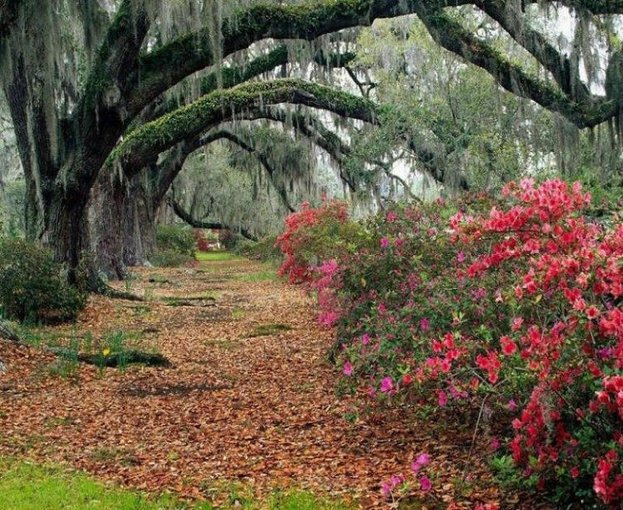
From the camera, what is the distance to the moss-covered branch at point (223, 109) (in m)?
14.1

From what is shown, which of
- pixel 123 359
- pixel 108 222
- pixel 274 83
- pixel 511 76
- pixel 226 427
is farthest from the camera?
pixel 108 222

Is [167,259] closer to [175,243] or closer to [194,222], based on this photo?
[175,243]

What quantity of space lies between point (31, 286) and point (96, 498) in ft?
19.6

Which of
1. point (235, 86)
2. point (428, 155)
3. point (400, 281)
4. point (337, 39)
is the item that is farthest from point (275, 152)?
point (400, 281)

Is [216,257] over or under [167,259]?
under

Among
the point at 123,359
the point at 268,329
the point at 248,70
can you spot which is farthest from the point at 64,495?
the point at 248,70

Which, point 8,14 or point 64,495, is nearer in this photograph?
point 64,495

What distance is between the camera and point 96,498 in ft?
12.3

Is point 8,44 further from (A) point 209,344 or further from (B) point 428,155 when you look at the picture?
(B) point 428,155

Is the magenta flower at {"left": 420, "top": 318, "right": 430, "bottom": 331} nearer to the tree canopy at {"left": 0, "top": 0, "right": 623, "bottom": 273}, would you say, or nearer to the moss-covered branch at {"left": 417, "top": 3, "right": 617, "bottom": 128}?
the tree canopy at {"left": 0, "top": 0, "right": 623, "bottom": 273}

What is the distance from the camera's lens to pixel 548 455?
3.04m

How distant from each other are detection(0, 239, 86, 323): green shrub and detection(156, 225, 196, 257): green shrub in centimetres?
1976

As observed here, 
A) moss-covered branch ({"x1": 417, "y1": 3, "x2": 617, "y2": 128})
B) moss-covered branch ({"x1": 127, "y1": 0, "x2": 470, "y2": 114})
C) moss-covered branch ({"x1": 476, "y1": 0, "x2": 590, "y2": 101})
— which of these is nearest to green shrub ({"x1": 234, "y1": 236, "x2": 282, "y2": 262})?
moss-covered branch ({"x1": 127, "y1": 0, "x2": 470, "y2": 114})

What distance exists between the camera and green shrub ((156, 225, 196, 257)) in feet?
97.8
